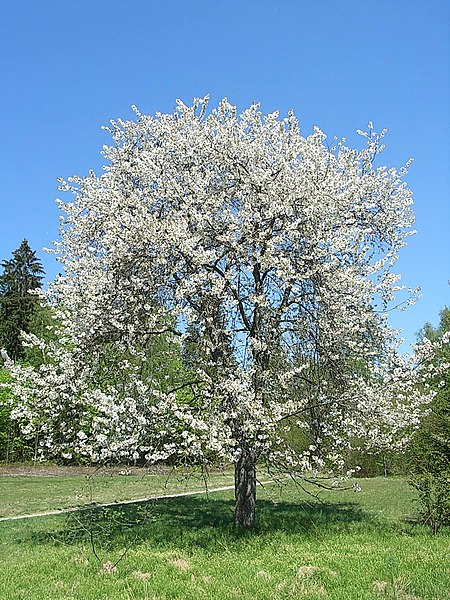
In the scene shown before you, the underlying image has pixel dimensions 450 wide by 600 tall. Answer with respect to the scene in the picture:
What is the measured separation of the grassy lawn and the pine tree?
32360 millimetres

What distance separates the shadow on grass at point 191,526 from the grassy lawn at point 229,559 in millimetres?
24

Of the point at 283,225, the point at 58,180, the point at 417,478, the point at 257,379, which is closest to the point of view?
the point at 257,379

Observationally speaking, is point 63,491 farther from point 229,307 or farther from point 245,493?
point 229,307

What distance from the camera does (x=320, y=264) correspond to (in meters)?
9.65

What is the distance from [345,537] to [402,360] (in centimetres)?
312

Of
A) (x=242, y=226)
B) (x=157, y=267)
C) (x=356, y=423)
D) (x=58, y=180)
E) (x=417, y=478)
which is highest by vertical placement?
(x=58, y=180)

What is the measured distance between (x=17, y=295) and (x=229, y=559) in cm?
3999

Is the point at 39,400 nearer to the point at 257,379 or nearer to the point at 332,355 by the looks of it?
the point at 257,379

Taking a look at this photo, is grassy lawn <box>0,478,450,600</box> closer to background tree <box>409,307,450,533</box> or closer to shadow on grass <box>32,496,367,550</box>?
shadow on grass <box>32,496,367,550</box>

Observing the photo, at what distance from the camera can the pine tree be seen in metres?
42.8

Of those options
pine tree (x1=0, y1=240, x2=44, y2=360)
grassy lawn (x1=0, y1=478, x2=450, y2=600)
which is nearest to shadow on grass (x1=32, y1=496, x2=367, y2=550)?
grassy lawn (x1=0, y1=478, x2=450, y2=600)

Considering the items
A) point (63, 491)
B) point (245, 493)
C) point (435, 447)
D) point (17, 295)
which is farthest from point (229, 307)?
point (17, 295)

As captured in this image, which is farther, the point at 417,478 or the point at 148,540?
the point at 417,478

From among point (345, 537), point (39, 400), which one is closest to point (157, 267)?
point (39, 400)
